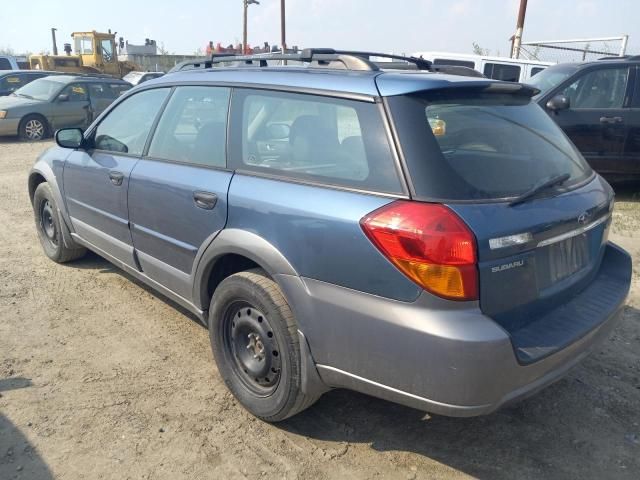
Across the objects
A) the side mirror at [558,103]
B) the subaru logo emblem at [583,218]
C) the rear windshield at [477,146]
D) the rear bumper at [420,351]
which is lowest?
the rear bumper at [420,351]

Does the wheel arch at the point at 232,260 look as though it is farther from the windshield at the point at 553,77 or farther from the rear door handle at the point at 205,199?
the windshield at the point at 553,77

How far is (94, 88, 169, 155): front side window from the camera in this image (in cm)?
375

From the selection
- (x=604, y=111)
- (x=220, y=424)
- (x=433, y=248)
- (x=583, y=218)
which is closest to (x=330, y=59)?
(x=433, y=248)

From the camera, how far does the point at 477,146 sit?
251cm

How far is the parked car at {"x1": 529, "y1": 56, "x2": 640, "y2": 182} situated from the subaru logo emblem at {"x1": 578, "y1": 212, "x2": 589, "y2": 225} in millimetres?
5101

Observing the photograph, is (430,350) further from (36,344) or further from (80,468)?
(36,344)

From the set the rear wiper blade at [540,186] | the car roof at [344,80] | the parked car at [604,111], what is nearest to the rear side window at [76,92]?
the parked car at [604,111]

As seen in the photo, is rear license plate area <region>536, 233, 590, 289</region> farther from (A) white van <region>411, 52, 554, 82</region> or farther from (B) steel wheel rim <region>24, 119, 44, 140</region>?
(B) steel wheel rim <region>24, 119, 44, 140</region>

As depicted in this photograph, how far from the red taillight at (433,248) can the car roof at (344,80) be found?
0.58m

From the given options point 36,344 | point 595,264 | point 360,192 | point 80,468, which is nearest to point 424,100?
Answer: point 360,192

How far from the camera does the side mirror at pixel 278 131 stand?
2.82m

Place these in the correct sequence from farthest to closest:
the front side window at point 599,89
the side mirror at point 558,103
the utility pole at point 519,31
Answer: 1. the utility pole at point 519,31
2. the front side window at point 599,89
3. the side mirror at point 558,103

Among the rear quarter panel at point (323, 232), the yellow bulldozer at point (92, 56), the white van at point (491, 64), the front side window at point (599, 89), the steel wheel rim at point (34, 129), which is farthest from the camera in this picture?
the yellow bulldozer at point (92, 56)

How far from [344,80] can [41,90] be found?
1377 cm
